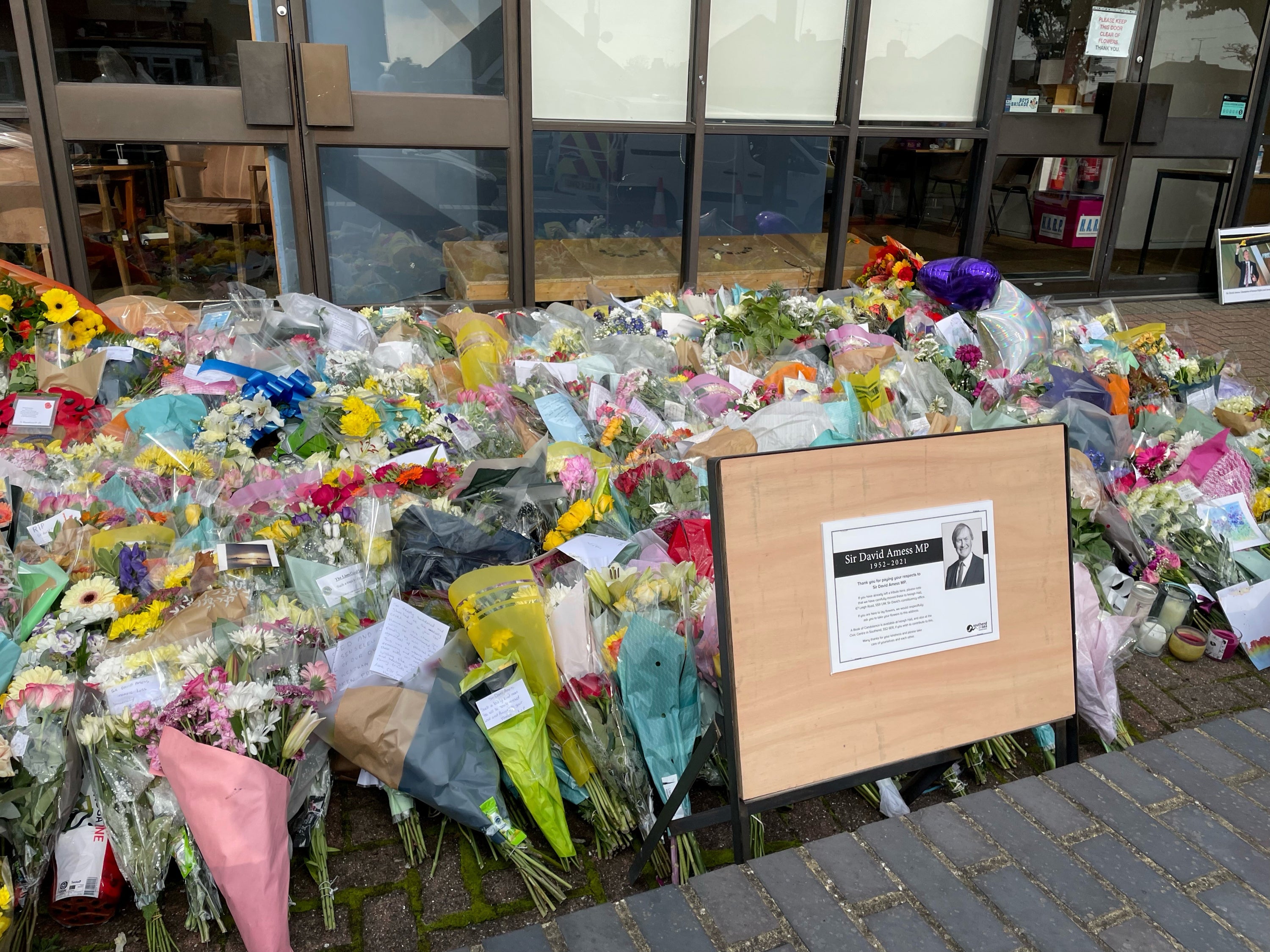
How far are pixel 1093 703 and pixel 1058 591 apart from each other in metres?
0.68

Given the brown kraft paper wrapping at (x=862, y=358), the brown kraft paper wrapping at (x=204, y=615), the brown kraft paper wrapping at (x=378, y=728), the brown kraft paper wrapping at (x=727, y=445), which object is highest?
the brown kraft paper wrapping at (x=862, y=358)

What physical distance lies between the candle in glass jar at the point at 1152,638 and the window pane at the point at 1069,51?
4.53m

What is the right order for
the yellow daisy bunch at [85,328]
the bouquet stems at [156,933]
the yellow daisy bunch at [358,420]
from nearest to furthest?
the bouquet stems at [156,933], the yellow daisy bunch at [358,420], the yellow daisy bunch at [85,328]

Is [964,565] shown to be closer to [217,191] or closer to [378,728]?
[378,728]

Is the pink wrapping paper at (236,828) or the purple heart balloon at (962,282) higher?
the purple heart balloon at (962,282)

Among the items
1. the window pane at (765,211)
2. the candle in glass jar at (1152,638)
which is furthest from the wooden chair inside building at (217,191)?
the candle in glass jar at (1152,638)

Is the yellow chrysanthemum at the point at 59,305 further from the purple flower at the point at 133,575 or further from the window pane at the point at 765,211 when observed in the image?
the window pane at the point at 765,211

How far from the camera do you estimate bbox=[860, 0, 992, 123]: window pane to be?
19.0 ft

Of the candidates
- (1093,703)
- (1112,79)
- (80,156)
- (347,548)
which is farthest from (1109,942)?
(1112,79)

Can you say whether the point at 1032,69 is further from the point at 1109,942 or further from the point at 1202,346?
the point at 1109,942

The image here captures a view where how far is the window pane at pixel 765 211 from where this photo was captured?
5.82 m

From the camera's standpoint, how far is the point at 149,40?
14.9 feet

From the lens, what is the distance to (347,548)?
2533 millimetres

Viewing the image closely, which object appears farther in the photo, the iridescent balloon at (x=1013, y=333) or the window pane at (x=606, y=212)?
the window pane at (x=606, y=212)
